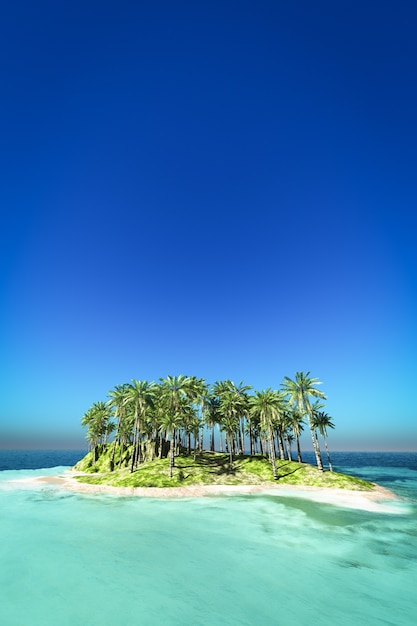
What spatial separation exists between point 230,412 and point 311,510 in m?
29.1

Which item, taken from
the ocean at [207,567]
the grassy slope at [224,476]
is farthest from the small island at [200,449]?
the ocean at [207,567]

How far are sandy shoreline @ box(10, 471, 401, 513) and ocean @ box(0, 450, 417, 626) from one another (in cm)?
501

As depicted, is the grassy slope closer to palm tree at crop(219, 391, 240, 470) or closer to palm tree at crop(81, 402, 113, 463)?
palm tree at crop(219, 391, 240, 470)

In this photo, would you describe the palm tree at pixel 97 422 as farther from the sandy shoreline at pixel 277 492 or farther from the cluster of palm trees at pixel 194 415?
the sandy shoreline at pixel 277 492

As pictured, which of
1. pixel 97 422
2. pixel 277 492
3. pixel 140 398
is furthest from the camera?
pixel 97 422

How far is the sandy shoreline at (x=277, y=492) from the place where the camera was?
119 ft

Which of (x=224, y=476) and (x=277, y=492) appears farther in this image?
(x=224, y=476)

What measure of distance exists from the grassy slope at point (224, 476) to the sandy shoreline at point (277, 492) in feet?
5.09

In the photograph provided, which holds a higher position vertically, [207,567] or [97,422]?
[97,422]

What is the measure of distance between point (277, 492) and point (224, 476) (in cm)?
1048

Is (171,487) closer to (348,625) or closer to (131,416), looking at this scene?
(131,416)

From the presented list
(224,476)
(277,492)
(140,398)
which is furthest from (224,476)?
(140,398)

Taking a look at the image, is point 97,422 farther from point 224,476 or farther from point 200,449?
point 224,476

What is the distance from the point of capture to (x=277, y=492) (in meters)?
41.3
